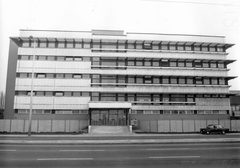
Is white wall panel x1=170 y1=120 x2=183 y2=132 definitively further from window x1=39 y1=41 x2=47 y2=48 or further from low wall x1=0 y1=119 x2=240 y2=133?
window x1=39 y1=41 x2=47 y2=48

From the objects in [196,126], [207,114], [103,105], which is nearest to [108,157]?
[103,105]

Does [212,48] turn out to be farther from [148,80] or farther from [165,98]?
[148,80]

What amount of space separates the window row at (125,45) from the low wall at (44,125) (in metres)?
15.7

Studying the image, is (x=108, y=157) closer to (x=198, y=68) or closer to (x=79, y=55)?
(x=79, y=55)

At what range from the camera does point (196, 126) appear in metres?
38.7

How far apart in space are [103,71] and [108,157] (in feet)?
110

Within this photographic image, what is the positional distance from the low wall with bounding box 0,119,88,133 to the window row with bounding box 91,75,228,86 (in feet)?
28.9

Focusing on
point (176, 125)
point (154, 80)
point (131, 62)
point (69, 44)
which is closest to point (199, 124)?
point (176, 125)

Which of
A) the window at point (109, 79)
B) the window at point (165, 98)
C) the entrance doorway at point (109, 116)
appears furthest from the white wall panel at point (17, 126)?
the window at point (165, 98)

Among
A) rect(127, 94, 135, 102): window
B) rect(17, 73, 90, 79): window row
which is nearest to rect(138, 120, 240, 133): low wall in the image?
rect(127, 94, 135, 102): window

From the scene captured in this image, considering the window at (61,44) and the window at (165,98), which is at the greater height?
the window at (61,44)

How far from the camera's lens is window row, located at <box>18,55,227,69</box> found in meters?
43.2

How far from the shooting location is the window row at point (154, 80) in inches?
1720

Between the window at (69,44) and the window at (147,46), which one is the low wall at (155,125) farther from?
the window at (147,46)
